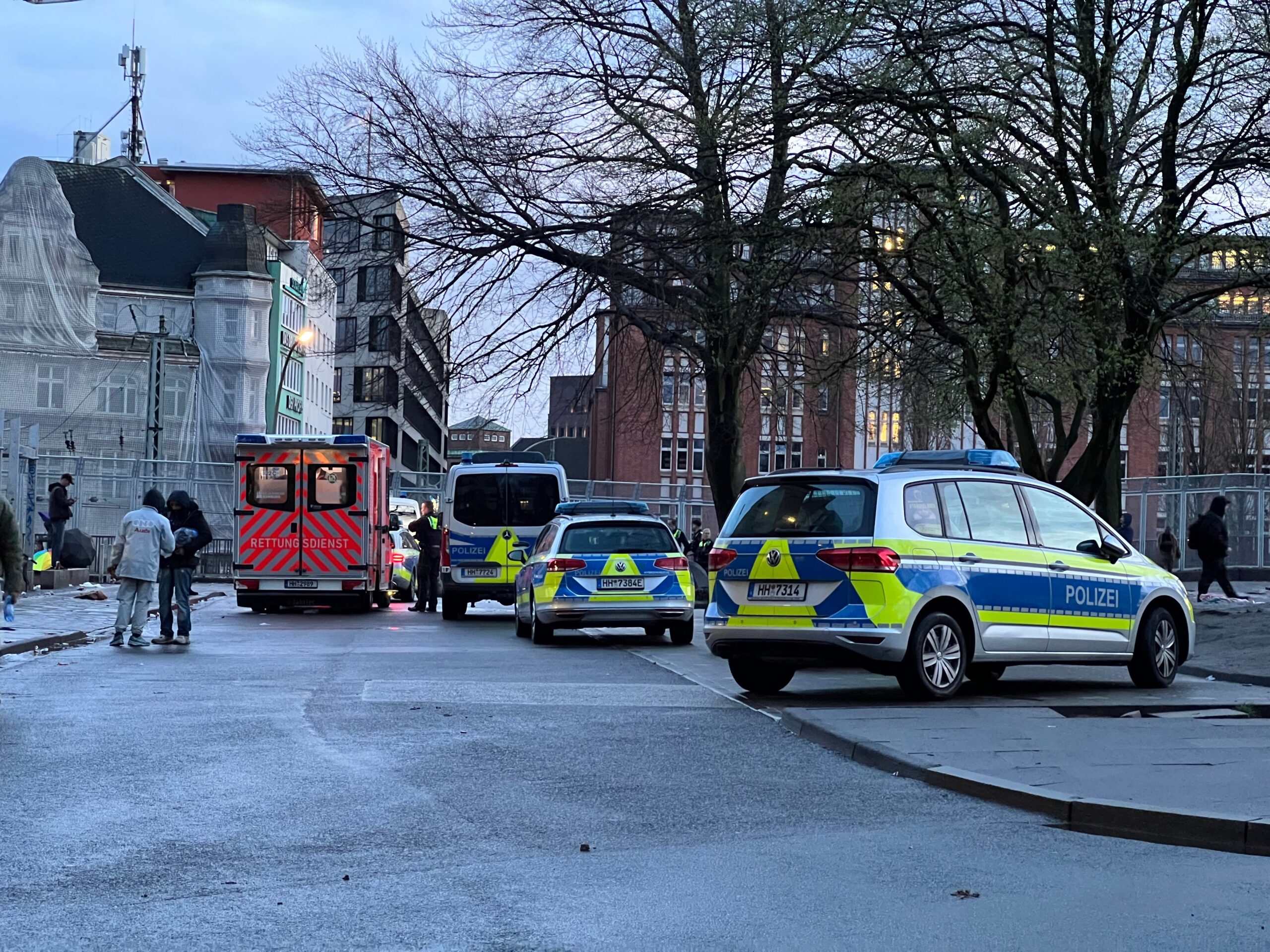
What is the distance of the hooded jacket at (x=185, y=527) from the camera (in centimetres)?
2145

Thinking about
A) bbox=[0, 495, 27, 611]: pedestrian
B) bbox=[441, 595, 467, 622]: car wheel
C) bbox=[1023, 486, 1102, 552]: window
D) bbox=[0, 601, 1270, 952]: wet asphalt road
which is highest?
bbox=[1023, 486, 1102, 552]: window

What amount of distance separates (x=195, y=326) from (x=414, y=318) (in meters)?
50.2

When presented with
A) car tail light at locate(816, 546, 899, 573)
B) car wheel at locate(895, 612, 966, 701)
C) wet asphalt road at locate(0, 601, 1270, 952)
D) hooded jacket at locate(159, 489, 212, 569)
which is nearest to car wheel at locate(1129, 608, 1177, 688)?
car wheel at locate(895, 612, 966, 701)

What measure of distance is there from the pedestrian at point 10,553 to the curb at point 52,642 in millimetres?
4097

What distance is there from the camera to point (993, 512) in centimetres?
1466

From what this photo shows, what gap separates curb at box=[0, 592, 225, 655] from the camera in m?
18.8

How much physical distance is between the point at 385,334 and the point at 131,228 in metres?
52.2

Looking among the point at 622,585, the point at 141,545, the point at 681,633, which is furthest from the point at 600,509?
the point at 141,545

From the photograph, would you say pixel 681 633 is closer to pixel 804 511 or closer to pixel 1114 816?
pixel 804 511

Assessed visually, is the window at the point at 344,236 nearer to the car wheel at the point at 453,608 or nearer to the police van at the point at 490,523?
the police van at the point at 490,523

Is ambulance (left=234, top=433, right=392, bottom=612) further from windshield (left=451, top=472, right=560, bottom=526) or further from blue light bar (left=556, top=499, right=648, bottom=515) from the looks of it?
blue light bar (left=556, top=499, right=648, bottom=515)

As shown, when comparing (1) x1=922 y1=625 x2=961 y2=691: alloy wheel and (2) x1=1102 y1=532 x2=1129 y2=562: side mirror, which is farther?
(2) x1=1102 y1=532 x2=1129 y2=562: side mirror

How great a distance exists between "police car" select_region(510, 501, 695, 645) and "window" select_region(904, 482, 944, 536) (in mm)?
8298

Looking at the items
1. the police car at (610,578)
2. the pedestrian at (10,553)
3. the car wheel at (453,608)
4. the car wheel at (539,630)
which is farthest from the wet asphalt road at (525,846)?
the car wheel at (453,608)
